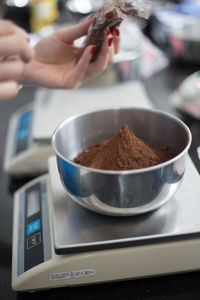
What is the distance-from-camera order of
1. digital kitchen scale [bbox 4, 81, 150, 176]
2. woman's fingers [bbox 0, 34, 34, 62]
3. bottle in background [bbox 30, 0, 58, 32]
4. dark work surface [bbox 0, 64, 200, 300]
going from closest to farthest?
woman's fingers [bbox 0, 34, 34, 62] < dark work surface [bbox 0, 64, 200, 300] < digital kitchen scale [bbox 4, 81, 150, 176] < bottle in background [bbox 30, 0, 58, 32]

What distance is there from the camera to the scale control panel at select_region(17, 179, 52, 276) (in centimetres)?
85

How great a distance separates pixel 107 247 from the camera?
782 millimetres

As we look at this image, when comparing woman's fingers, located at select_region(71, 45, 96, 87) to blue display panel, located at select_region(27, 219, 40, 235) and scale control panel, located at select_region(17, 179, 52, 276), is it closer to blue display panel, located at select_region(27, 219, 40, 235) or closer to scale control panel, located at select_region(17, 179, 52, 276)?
scale control panel, located at select_region(17, 179, 52, 276)

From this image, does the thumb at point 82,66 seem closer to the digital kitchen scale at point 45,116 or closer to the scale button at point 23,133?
the digital kitchen scale at point 45,116

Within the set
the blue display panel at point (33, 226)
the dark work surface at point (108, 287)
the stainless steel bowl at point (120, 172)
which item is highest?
the stainless steel bowl at point (120, 172)

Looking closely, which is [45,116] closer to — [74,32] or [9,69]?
[74,32]

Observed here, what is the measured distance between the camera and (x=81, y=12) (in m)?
2.11

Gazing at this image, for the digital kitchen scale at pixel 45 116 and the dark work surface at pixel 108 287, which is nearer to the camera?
the dark work surface at pixel 108 287

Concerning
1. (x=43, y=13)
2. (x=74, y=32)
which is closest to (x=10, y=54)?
(x=74, y=32)

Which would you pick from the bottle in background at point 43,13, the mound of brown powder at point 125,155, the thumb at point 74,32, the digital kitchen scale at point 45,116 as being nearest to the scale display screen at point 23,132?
the digital kitchen scale at point 45,116

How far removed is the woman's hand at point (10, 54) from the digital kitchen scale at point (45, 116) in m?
0.50

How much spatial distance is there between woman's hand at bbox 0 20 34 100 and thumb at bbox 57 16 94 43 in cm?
35

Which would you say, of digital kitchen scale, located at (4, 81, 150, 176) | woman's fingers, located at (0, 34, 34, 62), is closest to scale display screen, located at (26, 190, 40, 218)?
digital kitchen scale, located at (4, 81, 150, 176)

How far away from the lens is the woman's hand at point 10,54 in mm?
708
